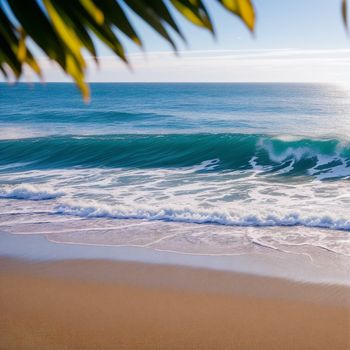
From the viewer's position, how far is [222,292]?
4836 mm

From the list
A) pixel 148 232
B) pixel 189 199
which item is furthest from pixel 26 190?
pixel 148 232

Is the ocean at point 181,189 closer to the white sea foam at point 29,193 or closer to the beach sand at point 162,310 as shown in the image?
the white sea foam at point 29,193

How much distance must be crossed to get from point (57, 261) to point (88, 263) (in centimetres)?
40

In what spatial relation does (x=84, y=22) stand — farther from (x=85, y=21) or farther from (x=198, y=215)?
(x=198, y=215)

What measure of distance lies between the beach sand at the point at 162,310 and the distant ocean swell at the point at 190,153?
27.5 ft

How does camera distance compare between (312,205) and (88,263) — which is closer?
(88,263)

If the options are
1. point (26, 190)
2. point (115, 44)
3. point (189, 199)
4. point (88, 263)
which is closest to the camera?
point (115, 44)

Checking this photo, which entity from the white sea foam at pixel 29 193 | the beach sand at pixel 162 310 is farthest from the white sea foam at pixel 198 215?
the beach sand at pixel 162 310

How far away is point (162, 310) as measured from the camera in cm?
447

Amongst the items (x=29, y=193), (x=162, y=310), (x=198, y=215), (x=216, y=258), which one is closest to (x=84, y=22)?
(x=162, y=310)

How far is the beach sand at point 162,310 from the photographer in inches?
153

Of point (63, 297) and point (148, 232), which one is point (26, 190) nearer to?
point (148, 232)

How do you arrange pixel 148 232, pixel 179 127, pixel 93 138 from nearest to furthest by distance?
pixel 148 232 < pixel 93 138 < pixel 179 127

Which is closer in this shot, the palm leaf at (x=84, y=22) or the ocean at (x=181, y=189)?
the palm leaf at (x=84, y=22)
